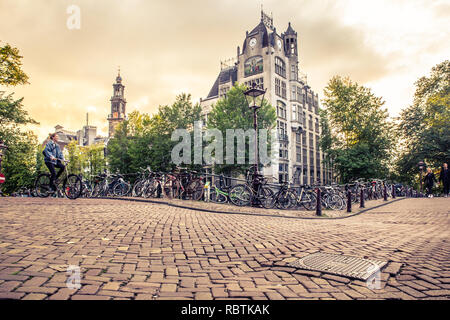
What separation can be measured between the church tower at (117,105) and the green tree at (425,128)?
211 feet

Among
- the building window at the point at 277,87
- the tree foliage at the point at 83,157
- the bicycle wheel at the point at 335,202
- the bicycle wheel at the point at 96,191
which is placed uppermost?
the building window at the point at 277,87

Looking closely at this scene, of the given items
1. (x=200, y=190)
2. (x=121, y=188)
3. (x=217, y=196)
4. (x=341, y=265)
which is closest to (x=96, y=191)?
(x=121, y=188)

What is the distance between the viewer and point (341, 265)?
11.1 feet

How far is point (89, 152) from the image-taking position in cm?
4575

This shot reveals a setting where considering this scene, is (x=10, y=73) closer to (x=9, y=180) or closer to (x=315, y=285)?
(x=315, y=285)

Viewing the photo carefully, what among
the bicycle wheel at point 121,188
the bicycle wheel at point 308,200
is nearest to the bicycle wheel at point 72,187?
the bicycle wheel at point 121,188

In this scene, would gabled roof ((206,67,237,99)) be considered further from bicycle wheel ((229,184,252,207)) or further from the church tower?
the church tower

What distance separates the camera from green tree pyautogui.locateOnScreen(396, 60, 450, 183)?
26.0m

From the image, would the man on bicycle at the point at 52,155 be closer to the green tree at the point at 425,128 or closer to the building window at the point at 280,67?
the green tree at the point at 425,128

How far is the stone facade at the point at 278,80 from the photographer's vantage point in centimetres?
3744

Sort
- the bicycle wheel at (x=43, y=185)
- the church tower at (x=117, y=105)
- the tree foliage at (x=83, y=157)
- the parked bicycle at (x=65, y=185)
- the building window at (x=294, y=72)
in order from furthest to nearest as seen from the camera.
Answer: the church tower at (x=117, y=105)
the tree foliage at (x=83, y=157)
the building window at (x=294, y=72)
the bicycle wheel at (x=43, y=185)
the parked bicycle at (x=65, y=185)

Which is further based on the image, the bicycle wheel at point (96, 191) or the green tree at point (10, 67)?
the green tree at point (10, 67)

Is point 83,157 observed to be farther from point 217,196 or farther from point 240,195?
point 240,195

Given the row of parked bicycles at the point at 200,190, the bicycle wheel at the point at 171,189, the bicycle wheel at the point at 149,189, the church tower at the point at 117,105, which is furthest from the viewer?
the church tower at the point at 117,105
